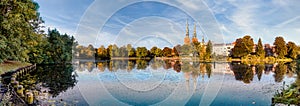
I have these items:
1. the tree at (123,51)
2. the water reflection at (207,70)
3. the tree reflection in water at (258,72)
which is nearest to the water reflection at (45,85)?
the tree at (123,51)

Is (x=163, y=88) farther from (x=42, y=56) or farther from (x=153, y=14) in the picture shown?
(x=42, y=56)

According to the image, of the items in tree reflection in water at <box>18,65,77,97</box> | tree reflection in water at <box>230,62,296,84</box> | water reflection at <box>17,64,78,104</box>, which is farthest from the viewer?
tree reflection in water at <box>230,62,296,84</box>

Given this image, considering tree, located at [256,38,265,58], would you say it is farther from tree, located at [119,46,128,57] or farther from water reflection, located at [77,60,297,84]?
tree, located at [119,46,128,57]

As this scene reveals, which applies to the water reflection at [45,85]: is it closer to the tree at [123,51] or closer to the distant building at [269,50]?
the tree at [123,51]

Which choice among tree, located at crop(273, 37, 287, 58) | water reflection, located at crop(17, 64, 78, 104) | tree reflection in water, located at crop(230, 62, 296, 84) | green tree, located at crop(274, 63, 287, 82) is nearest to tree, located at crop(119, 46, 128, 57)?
water reflection, located at crop(17, 64, 78, 104)

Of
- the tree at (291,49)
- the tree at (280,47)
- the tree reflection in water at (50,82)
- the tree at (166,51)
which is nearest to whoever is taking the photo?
the tree at (166,51)

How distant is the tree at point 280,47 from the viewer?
74375 millimetres

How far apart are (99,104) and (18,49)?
11.0 meters

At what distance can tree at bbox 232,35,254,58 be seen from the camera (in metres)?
72.4

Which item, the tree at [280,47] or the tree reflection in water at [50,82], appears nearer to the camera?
the tree reflection in water at [50,82]

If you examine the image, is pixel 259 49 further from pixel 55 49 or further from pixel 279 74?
pixel 55 49

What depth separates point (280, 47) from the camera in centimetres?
7444

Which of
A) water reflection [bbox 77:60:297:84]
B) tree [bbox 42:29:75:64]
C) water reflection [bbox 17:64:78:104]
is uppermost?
tree [bbox 42:29:75:64]

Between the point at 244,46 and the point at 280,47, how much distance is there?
10875 mm
